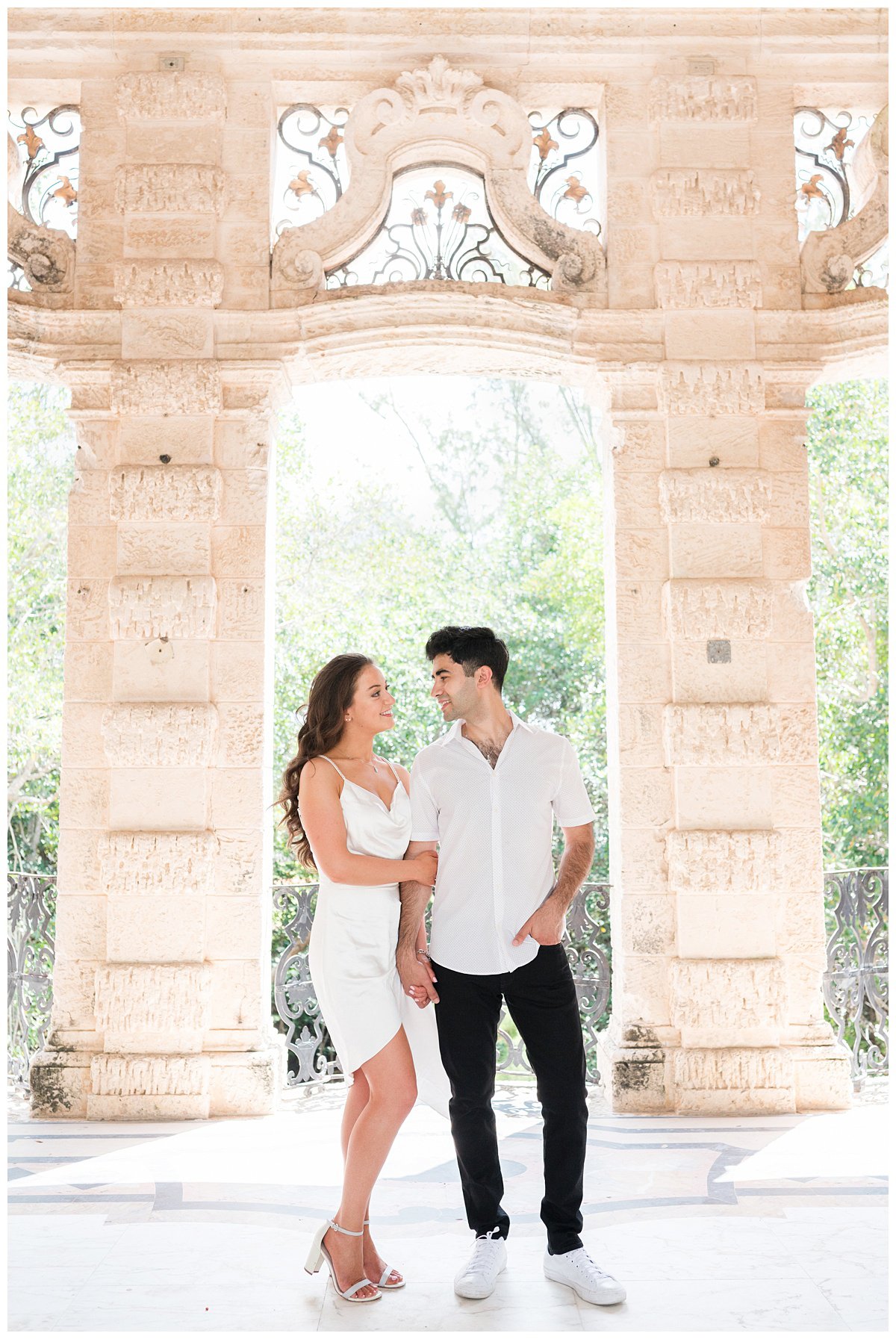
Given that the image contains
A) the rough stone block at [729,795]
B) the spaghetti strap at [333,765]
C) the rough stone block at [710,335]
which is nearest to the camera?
the spaghetti strap at [333,765]

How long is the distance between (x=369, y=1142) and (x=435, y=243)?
4.40 metres

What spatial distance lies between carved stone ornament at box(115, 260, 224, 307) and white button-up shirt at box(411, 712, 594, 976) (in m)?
3.18

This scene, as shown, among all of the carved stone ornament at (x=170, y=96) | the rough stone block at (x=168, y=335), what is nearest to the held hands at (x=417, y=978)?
the rough stone block at (x=168, y=335)

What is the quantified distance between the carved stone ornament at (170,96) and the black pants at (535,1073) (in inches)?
174

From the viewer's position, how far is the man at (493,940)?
2.93 metres

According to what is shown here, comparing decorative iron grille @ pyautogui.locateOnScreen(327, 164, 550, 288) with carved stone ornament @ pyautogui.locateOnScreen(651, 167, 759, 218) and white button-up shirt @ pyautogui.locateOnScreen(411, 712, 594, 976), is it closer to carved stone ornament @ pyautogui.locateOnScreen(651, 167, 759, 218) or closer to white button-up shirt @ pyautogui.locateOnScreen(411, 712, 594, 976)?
carved stone ornament @ pyautogui.locateOnScreen(651, 167, 759, 218)

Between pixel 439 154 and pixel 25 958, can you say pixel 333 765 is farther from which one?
pixel 439 154

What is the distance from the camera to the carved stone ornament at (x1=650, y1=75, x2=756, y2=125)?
5.41 meters

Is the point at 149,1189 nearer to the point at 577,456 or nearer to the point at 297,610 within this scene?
the point at 297,610

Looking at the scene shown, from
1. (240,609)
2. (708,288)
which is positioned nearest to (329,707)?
(240,609)

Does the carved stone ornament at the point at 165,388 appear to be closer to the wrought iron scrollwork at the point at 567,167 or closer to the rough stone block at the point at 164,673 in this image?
the rough stone block at the point at 164,673

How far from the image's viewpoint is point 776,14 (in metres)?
5.46

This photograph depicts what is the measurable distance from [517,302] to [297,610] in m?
8.65

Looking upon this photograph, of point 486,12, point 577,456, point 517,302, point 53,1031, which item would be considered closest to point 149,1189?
point 53,1031
